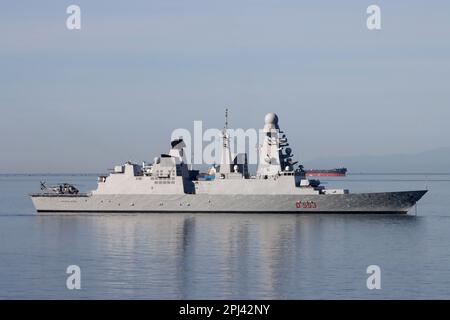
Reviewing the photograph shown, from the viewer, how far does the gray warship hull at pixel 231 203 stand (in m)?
59.2

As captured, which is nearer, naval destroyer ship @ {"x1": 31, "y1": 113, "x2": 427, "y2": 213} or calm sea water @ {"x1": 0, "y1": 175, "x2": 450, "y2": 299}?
calm sea water @ {"x1": 0, "y1": 175, "x2": 450, "y2": 299}

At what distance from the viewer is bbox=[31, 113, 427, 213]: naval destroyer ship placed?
59344 mm

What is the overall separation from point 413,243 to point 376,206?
52.4 ft

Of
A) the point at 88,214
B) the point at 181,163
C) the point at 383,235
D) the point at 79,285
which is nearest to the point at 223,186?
the point at 181,163

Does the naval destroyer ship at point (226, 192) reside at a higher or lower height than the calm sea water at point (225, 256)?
higher

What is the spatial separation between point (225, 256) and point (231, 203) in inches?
879

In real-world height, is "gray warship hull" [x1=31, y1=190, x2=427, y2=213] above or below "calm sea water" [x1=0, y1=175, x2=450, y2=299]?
above

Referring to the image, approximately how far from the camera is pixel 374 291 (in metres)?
29.9

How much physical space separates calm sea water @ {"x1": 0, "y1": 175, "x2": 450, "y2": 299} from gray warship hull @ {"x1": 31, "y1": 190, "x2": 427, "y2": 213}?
0.93 meters

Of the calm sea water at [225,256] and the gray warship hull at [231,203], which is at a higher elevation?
the gray warship hull at [231,203]

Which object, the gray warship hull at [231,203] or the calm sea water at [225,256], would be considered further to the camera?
the gray warship hull at [231,203]

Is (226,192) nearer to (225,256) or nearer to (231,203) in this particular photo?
(231,203)

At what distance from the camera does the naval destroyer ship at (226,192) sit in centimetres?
5934
